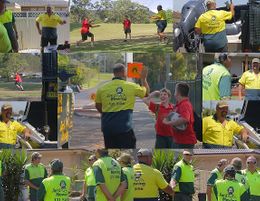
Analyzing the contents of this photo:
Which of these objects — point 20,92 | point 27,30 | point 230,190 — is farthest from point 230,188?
point 27,30

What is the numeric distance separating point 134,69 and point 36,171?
1.96 metres

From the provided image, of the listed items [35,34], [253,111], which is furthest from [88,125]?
[253,111]

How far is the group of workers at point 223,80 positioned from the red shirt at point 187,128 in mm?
323

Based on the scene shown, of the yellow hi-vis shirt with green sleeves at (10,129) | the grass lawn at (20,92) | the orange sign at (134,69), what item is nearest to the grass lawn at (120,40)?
the orange sign at (134,69)

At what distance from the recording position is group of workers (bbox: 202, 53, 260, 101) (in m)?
11.5

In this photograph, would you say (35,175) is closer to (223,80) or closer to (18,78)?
(18,78)

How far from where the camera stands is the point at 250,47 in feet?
38.0

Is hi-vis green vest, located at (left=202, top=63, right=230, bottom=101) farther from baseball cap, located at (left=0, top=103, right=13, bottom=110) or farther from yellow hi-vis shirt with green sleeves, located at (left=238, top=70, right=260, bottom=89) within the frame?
baseball cap, located at (left=0, top=103, right=13, bottom=110)

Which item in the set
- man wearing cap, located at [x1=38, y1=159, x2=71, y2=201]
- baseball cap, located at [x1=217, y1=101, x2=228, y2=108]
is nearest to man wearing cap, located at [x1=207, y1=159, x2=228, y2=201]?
baseball cap, located at [x1=217, y1=101, x2=228, y2=108]

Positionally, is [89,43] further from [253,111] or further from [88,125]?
[253,111]

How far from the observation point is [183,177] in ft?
38.7

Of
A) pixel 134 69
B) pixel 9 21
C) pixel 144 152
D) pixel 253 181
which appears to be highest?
pixel 9 21

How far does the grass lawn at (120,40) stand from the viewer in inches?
451

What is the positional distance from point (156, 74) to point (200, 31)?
2.87 feet
